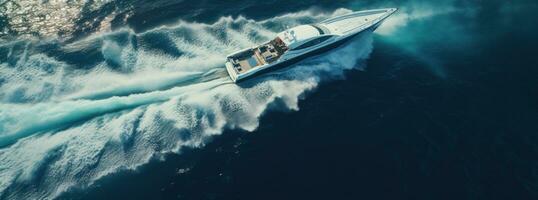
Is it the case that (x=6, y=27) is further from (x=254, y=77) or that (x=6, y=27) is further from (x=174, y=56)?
(x=254, y=77)

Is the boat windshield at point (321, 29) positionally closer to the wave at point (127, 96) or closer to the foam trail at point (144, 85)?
the wave at point (127, 96)

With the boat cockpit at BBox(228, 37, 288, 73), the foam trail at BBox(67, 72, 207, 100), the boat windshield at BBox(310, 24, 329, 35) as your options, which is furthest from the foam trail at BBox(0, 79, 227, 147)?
the boat windshield at BBox(310, 24, 329, 35)

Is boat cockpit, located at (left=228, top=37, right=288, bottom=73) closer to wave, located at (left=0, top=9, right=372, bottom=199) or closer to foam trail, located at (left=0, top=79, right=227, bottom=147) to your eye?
wave, located at (left=0, top=9, right=372, bottom=199)

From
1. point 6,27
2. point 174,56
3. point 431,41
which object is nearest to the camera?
point 174,56

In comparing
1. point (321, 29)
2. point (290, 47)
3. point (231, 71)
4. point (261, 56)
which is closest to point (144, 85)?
point (231, 71)

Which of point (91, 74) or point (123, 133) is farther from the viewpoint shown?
A: point (91, 74)

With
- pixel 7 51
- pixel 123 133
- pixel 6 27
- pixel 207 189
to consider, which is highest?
pixel 6 27

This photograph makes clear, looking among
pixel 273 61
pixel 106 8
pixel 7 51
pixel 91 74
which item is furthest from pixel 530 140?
pixel 7 51

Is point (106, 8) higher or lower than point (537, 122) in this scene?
higher
